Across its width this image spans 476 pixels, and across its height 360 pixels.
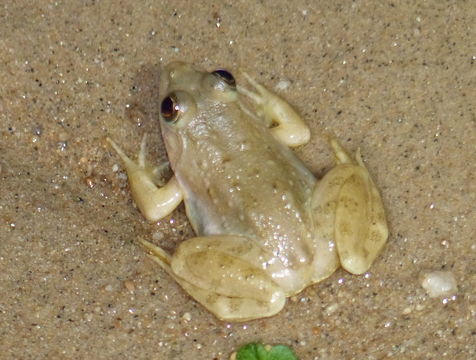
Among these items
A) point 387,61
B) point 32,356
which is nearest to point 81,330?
point 32,356

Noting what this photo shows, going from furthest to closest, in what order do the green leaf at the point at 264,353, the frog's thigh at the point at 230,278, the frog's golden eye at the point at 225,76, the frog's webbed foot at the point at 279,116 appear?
the frog's webbed foot at the point at 279,116
the frog's golden eye at the point at 225,76
the green leaf at the point at 264,353
the frog's thigh at the point at 230,278

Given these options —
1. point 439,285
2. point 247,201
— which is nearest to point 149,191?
point 247,201

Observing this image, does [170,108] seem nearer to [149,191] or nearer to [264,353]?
[149,191]

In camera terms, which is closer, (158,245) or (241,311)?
(241,311)

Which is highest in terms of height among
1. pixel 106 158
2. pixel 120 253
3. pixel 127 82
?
pixel 127 82

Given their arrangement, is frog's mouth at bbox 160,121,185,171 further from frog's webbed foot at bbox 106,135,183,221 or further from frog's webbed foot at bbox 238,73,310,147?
frog's webbed foot at bbox 238,73,310,147

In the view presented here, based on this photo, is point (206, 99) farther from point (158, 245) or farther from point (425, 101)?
point (425, 101)

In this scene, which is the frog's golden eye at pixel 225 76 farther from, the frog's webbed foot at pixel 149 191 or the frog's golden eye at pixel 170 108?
the frog's webbed foot at pixel 149 191

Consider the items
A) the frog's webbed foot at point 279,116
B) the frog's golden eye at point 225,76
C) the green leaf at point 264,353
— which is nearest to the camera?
the green leaf at point 264,353

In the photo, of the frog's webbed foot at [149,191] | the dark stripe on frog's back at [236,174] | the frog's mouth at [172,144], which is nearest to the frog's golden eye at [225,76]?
the dark stripe on frog's back at [236,174]
